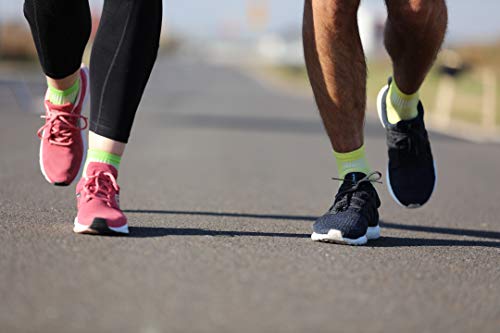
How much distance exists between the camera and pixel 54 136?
367cm

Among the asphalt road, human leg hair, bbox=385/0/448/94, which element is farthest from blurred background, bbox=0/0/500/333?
human leg hair, bbox=385/0/448/94

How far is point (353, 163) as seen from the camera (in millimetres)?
3504

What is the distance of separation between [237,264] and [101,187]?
683mm

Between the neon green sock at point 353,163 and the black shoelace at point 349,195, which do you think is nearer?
the black shoelace at point 349,195

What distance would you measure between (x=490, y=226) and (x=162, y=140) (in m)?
5.73

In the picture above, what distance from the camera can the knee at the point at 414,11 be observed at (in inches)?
132

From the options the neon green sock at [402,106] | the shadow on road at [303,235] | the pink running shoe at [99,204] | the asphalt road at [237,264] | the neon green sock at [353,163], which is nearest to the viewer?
the asphalt road at [237,264]

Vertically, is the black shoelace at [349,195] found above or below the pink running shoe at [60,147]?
above

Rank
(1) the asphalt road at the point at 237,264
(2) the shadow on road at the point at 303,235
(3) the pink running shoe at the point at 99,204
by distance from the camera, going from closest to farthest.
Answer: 1. (1) the asphalt road at the point at 237,264
2. (3) the pink running shoe at the point at 99,204
3. (2) the shadow on road at the point at 303,235

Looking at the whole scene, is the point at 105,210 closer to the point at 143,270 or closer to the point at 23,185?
the point at 143,270

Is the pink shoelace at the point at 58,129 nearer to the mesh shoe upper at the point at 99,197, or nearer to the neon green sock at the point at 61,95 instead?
the neon green sock at the point at 61,95

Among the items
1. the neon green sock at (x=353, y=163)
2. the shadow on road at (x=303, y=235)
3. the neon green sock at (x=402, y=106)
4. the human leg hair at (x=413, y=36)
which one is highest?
the human leg hair at (x=413, y=36)

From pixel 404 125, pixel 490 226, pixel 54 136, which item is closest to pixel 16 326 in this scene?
pixel 54 136

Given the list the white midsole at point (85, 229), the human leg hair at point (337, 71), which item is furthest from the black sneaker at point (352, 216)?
the white midsole at point (85, 229)
